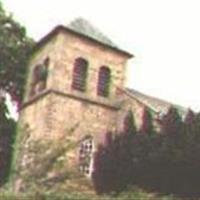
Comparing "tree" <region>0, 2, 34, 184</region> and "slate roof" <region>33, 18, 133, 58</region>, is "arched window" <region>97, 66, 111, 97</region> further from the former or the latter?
"tree" <region>0, 2, 34, 184</region>

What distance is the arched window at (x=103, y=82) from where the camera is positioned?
114ft

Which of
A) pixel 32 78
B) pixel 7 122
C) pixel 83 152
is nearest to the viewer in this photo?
pixel 83 152

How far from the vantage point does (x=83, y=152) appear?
108 feet

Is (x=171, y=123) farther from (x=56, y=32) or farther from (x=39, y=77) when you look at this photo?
(x=39, y=77)

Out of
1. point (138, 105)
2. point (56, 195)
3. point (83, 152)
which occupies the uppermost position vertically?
point (138, 105)

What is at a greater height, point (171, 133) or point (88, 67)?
point (88, 67)

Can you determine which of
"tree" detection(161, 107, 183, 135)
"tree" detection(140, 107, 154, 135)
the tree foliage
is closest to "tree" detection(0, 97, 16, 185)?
the tree foliage

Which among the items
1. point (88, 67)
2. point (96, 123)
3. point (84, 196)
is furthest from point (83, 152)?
point (84, 196)

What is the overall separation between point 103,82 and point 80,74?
1.44 m

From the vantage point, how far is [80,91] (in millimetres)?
33875

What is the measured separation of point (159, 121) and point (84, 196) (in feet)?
24.8

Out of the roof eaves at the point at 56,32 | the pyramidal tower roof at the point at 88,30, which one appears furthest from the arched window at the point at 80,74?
the pyramidal tower roof at the point at 88,30

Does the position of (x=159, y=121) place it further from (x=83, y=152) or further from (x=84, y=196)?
(x=84, y=196)

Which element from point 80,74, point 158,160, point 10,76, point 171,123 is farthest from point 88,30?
point 158,160
